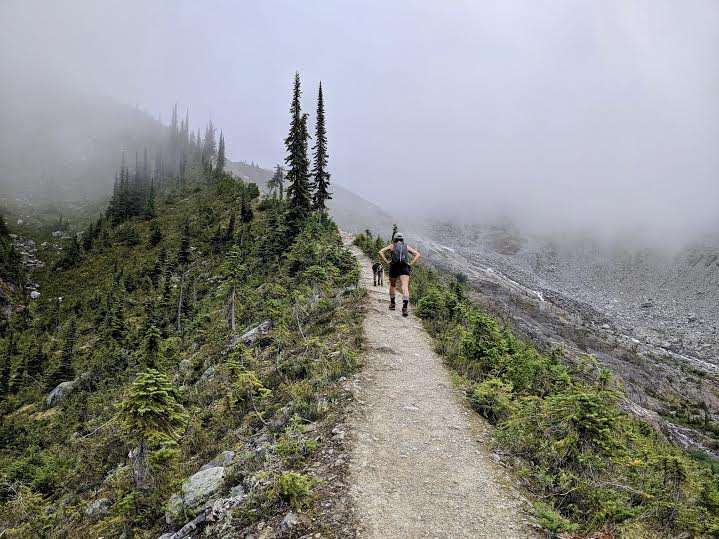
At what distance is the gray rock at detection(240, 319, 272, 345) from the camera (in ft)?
62.2

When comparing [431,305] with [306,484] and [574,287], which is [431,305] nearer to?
A: [306,484]

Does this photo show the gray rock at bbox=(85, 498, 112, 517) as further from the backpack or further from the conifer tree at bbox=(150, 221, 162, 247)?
the conifer tree at bbox=(150, 221, 162, 247)

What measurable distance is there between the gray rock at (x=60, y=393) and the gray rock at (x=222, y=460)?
3142cm

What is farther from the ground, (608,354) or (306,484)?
(306,484)

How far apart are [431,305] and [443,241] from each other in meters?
162

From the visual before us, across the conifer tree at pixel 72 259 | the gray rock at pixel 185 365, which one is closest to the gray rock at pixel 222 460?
the gray rock at pixel 185 365

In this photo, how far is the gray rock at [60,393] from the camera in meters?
32.1

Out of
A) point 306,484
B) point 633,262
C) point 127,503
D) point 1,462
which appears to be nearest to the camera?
point 306,484

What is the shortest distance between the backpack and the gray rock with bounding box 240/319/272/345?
8.88 metres

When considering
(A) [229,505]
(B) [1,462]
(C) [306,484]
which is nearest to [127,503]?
(A) [229,505]

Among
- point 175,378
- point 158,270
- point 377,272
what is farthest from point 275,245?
point 158,270

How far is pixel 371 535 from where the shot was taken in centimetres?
508

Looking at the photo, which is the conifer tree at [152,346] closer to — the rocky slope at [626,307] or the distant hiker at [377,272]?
the distant hiker at [377,272]

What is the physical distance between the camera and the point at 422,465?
678cm
